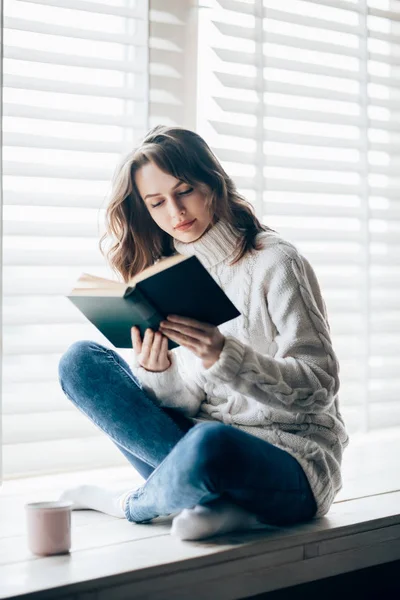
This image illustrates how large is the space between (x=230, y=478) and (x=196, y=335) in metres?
0.25

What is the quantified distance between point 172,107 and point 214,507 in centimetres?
117

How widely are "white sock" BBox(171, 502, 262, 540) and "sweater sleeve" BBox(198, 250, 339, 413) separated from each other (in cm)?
20

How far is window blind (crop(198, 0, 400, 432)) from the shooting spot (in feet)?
7.79

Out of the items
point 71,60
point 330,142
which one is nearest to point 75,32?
point 71,60

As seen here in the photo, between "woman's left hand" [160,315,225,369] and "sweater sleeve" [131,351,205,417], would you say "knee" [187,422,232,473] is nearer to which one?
"woman's left hand" [160,315,225,369]

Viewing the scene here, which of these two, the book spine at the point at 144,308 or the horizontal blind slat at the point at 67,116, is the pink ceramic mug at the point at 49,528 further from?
the horizontal blind slat at the point at 67,116

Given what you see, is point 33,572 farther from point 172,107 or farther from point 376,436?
point 376,436

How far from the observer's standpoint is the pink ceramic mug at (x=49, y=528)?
57.2 inches

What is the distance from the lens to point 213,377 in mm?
1482

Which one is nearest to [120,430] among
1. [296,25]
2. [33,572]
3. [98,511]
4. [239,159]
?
[98,511]

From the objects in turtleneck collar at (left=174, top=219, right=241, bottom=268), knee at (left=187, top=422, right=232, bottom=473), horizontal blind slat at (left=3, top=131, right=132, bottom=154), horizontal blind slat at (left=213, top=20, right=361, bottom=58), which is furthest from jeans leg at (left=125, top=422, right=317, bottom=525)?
horizontal blind slat at (left=213, top=20, right=361, bottom=58)

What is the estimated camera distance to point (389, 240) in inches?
107

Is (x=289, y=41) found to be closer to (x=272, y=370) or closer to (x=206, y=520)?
(x=272, y=370)

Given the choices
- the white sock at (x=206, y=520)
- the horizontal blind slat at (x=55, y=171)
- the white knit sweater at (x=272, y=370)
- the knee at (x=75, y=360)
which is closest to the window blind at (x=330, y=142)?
the horizontal blind slat at (x=55, y=171)
